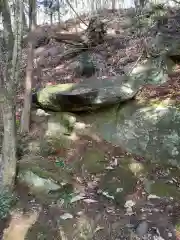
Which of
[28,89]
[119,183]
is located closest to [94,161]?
[119,183]

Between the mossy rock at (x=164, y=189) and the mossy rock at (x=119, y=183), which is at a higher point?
the mossy rock at (x=119, y=183)

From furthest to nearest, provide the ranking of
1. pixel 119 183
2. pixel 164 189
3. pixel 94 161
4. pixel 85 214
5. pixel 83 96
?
1. pixel 83 96
2. pixel 94 161
3. pixel 119 183
4. pixel 164 189
5. pixel 85 214

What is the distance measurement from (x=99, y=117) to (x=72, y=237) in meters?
4.15

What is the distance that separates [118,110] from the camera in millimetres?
8078

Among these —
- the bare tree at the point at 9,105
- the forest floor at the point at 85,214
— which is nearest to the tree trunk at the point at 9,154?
the bare tree at the point at 9,105

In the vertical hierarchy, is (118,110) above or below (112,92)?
below

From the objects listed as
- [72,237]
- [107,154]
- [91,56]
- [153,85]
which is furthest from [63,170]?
[91,56]

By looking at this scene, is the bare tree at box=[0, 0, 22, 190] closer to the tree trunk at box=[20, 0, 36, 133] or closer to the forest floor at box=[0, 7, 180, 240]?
the forest floor at box=[0, 7, 180, 240]

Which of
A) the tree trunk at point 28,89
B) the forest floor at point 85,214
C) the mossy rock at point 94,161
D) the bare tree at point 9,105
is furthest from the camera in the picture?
the tree trunk at point 28,89

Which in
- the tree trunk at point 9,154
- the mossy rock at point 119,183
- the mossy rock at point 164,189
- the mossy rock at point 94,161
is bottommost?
the mossy rock at point 164,189

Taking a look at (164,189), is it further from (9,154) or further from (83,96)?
(83,96)

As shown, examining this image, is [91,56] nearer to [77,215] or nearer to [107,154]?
[107,154]

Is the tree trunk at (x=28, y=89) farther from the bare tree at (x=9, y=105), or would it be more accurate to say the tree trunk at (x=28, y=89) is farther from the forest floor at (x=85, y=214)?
the bare tree at (x=9, y=105)

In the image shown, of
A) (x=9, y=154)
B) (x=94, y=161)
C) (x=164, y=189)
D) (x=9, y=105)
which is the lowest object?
(x=164, y=189)
